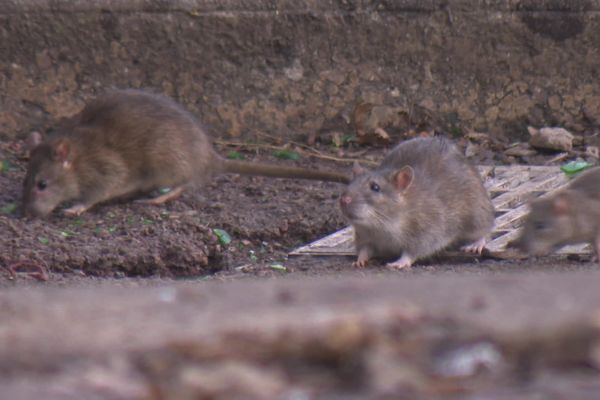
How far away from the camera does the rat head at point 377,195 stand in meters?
5.73

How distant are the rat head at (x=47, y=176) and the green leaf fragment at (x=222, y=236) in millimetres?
1105

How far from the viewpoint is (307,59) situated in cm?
761

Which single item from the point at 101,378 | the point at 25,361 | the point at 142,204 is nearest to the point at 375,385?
the point at 101,378

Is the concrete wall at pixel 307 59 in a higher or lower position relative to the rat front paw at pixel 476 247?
higher

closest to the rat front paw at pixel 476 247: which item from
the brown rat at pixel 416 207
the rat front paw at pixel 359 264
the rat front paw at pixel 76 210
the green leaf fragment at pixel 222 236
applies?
the brown rat at pixel 416 207

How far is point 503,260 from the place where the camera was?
5766 millimetres

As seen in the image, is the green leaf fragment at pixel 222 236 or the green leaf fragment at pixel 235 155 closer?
the green leaf fragment at pixel 222 236

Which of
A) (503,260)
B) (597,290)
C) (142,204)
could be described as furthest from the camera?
(142,204)

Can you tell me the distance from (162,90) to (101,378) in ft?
20.0

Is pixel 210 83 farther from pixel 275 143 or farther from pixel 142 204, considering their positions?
pixel 142 204

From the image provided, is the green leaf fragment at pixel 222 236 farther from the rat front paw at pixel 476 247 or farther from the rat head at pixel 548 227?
the rat head at pixel 548 227

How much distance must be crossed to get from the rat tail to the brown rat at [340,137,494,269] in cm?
62

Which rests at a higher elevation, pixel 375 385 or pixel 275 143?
pixel 375 385

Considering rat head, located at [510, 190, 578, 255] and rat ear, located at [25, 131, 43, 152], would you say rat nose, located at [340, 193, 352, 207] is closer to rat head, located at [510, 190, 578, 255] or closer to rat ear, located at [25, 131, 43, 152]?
rat head, located at [510, 190, 578, 255]
